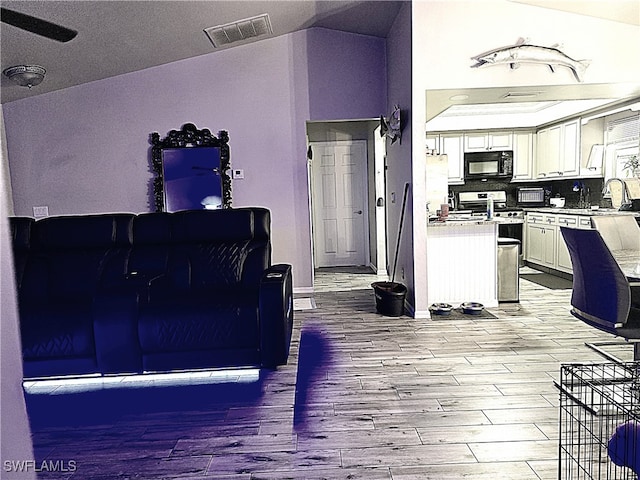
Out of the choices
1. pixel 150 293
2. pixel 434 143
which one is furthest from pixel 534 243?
pixel 150 293

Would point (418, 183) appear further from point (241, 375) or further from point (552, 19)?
point (241, 375)

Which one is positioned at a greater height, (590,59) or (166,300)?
(590,59)

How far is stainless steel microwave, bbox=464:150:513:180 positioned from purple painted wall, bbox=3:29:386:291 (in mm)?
2543

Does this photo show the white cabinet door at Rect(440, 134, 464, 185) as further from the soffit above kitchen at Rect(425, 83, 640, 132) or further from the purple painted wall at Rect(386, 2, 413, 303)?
the purple painted wall at Rect(386, 2, 413, 303)

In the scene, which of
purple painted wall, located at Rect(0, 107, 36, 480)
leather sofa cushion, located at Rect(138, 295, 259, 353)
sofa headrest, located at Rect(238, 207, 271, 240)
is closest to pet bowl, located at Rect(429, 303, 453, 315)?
sofa headrest, located at Rect(238, 207, 271, 240)

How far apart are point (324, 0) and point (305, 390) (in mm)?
3591

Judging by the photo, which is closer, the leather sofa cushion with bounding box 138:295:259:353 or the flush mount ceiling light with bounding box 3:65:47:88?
the leather sofa cushion with bounding box 138:295:259:353

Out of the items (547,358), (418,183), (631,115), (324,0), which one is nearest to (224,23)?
(324,0)

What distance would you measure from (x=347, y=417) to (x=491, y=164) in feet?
19.2

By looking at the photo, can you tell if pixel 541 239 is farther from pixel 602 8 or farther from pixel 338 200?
pixel 602 8

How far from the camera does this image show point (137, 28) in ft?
13.7

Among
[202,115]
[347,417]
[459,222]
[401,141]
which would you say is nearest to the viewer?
[347,417]

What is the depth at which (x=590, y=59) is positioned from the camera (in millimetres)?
4098

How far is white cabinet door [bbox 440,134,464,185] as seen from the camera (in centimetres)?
741
